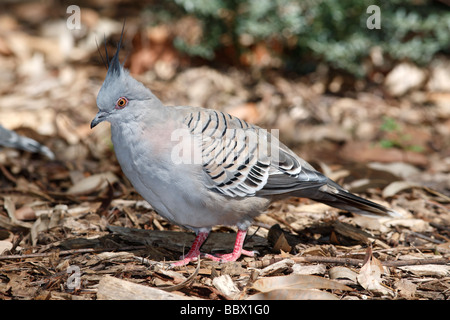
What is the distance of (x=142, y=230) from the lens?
4680 mm

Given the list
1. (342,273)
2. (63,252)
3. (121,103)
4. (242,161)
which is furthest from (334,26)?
(63,252)

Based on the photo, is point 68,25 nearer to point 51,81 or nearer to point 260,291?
point 51,81

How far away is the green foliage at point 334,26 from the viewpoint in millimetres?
7508

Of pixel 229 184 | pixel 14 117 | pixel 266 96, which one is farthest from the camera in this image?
pixel 266 96

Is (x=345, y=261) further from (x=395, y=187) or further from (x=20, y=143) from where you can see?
(x=20, y=143)

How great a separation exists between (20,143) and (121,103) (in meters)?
2.59

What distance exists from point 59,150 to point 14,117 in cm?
96

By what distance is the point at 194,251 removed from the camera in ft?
14.4

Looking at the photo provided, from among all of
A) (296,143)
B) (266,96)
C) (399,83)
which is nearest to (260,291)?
(296,143)

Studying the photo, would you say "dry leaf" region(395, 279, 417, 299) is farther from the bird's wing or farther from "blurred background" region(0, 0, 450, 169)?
"blurred background" region(0, 0, 450, 169)

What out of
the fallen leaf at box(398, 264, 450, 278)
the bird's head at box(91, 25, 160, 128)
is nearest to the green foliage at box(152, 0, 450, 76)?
the bird's head at box(91, 25, 160, 128)

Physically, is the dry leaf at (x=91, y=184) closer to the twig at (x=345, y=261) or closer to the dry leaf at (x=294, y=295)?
the twig at (x=345, y=261)

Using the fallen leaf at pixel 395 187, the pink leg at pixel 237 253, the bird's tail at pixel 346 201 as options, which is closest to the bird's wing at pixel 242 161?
the bird's tail at pixel 346 201

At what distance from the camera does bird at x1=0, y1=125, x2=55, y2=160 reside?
614 cm
